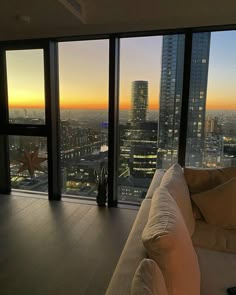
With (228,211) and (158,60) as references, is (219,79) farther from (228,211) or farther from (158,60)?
(228,211)

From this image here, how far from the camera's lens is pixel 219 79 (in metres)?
3.04

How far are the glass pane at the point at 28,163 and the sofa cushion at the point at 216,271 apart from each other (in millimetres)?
2754

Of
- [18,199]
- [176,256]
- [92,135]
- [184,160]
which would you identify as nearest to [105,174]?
[92,135]

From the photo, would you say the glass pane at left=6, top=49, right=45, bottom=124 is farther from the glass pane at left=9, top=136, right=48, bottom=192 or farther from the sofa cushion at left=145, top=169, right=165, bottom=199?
the sofa cushion at left=145, top=169, right=165, bottom=199

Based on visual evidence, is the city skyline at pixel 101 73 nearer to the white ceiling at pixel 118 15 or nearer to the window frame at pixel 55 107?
the window frame at pixel 55 107

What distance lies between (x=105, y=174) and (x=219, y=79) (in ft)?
6.44

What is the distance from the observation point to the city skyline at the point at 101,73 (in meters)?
3.01

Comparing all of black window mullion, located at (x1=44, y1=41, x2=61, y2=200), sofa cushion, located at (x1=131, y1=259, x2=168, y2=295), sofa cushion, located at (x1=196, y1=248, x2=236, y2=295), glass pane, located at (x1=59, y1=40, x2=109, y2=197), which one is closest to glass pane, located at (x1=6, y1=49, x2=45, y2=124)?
black window mullion, located at (x1=44, y1=41, x2=61, y2=200)

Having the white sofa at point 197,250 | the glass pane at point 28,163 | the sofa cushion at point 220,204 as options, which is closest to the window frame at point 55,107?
the glass pane at point 28,163

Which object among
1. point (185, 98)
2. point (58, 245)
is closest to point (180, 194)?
point (58, 245)

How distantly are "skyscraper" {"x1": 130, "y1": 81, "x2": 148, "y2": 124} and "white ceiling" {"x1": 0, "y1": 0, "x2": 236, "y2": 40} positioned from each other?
0.69m

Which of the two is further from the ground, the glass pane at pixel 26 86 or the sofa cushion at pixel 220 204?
the glass pane at pixel 26 86

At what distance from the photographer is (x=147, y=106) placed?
131 inches

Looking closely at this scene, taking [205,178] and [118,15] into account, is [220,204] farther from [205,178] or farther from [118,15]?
[118,15]
